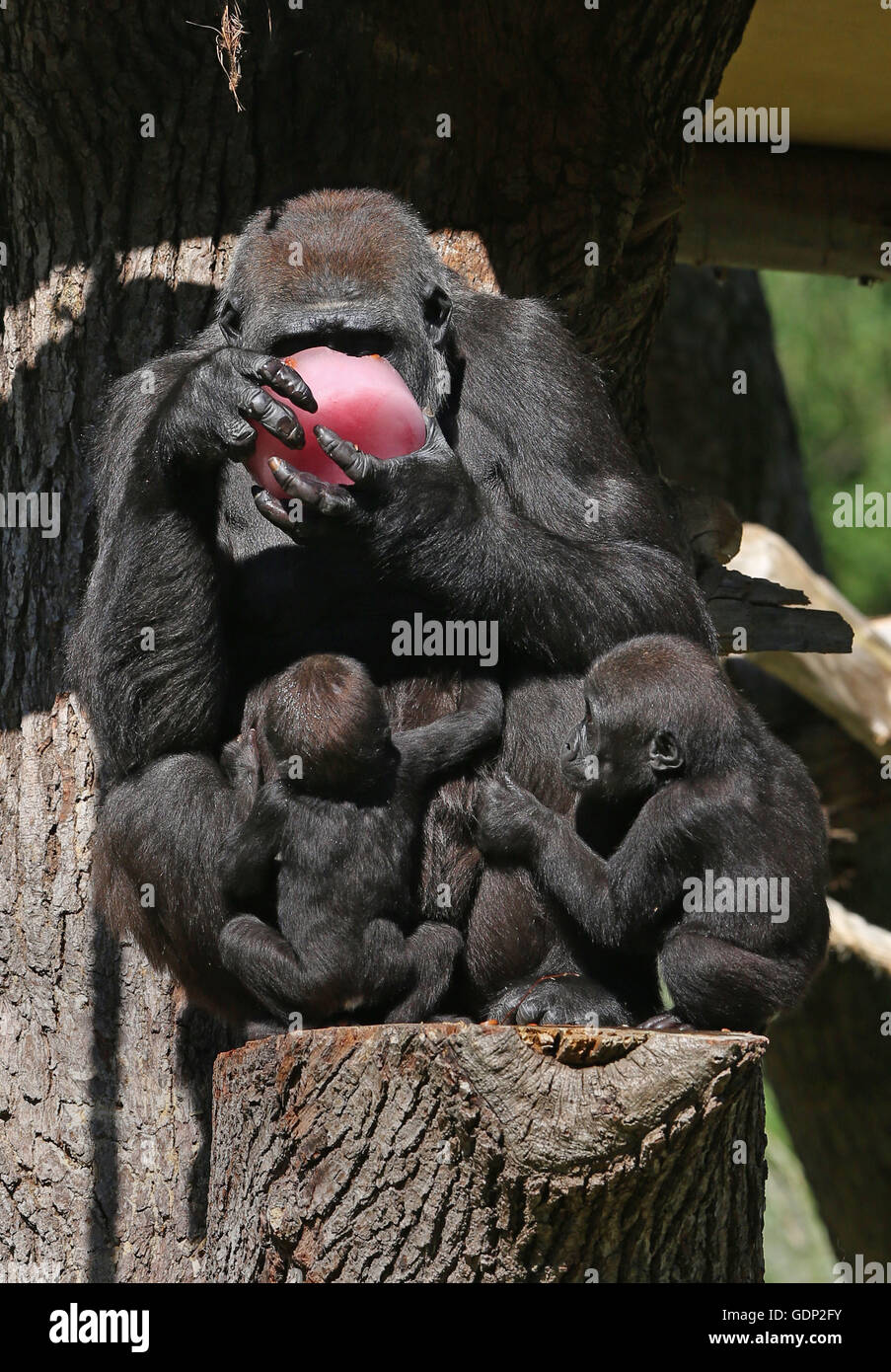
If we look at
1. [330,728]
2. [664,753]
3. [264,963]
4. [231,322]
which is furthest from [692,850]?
[231,322]

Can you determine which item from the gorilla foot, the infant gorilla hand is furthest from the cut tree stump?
the infant gorilla hand

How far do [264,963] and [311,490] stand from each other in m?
1.01

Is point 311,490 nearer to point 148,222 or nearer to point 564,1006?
Result: point 564,1006

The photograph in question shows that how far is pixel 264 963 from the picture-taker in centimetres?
343

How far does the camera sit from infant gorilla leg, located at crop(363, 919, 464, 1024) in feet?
11.1

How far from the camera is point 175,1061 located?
14.2 feet

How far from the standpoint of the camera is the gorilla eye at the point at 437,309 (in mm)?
3791

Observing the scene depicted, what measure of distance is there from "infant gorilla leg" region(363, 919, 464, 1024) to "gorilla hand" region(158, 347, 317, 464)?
41.6 inches

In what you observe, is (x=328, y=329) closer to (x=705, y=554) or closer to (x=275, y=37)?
(x=275, y=37)

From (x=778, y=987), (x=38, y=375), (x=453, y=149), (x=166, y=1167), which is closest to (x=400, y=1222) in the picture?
(x=778, y=987)

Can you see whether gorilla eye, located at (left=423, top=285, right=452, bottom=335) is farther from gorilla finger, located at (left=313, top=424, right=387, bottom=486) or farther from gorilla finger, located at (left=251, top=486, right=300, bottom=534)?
gorilla finger, located at (left=251, top=486, right=300, bottom=534)

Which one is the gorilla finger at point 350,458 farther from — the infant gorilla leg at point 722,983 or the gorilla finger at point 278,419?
the infant gorilla leg at point 722,983

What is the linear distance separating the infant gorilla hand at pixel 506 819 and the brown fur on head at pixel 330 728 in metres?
0.28

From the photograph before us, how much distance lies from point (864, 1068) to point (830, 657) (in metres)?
2.24
